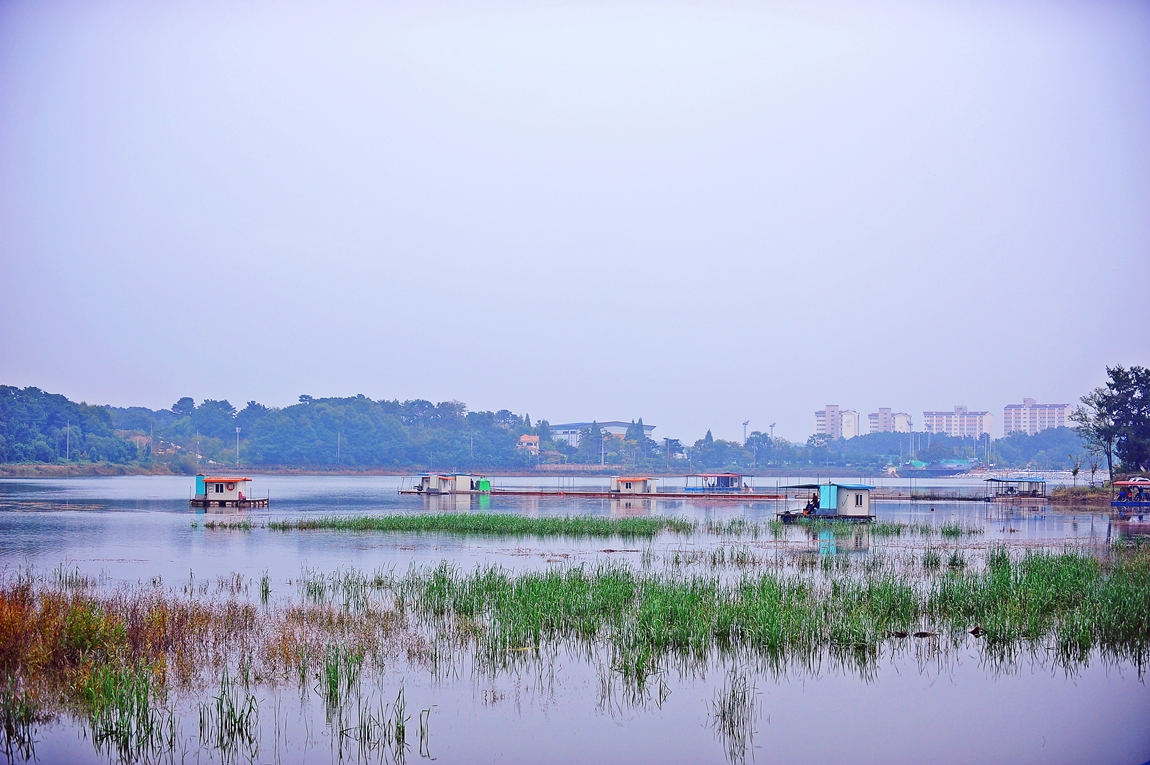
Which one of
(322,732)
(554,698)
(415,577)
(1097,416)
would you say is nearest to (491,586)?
(415,577)

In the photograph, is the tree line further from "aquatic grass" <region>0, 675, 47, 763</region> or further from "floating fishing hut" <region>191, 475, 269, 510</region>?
"aquatic grass" <region>0, 675, 47, 763</region>

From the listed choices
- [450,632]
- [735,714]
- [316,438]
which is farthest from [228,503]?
[316,438]

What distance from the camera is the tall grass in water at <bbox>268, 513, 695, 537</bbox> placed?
3825 centimetres

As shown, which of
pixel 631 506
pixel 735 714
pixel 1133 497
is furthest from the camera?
pixel 631 506

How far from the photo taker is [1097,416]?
247 feet

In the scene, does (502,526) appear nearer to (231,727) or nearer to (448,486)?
(231,727)

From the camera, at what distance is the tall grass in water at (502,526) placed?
38.2 meters

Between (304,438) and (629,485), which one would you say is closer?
(629,485)

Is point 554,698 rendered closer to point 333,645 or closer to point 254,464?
point 333,645

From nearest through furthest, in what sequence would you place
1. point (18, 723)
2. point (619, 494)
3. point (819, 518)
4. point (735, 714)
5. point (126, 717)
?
point (18, 723) → point (126, 717) → point (735, 714) → point (819, 518) → point (619, 494)

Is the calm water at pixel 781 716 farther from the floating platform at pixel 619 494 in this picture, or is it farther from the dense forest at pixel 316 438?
the dense forest at pixel 316 438

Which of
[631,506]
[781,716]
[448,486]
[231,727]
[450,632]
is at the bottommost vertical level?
[631,506]

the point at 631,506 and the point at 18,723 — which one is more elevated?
the point at 18,723

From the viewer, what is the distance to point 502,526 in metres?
39.8
